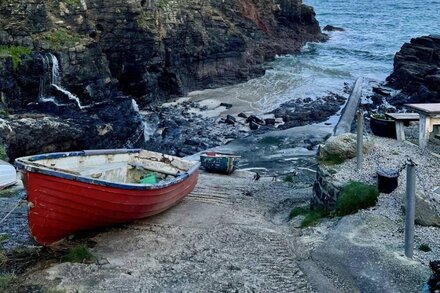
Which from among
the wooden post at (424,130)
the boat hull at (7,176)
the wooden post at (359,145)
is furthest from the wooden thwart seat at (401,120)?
the boat hull at (7,176)

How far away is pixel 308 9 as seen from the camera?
169 feet

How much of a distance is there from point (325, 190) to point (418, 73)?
25980 millimetres

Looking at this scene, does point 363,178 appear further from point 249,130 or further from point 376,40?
point 376,40

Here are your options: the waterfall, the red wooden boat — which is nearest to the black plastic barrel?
the red wooden boat

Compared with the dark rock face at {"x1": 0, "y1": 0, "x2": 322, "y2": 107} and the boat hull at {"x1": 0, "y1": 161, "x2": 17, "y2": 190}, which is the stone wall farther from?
the dark rock face at {"x1": 0, "y1": 0, "x2": 322, "y2": 107}

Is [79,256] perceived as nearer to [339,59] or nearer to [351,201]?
[351,201]

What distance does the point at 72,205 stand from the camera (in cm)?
1073

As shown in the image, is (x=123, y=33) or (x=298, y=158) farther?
(x=123, y=33)

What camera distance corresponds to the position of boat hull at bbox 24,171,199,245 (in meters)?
10.4

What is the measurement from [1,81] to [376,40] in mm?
42835

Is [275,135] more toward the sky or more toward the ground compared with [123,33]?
more toward the ground

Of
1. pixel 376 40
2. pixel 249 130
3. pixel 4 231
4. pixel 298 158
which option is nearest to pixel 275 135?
pixel 249 130

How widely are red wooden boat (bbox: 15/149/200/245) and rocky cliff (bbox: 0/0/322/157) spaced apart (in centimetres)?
878

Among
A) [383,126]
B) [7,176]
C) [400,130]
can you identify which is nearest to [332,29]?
[383,126]
